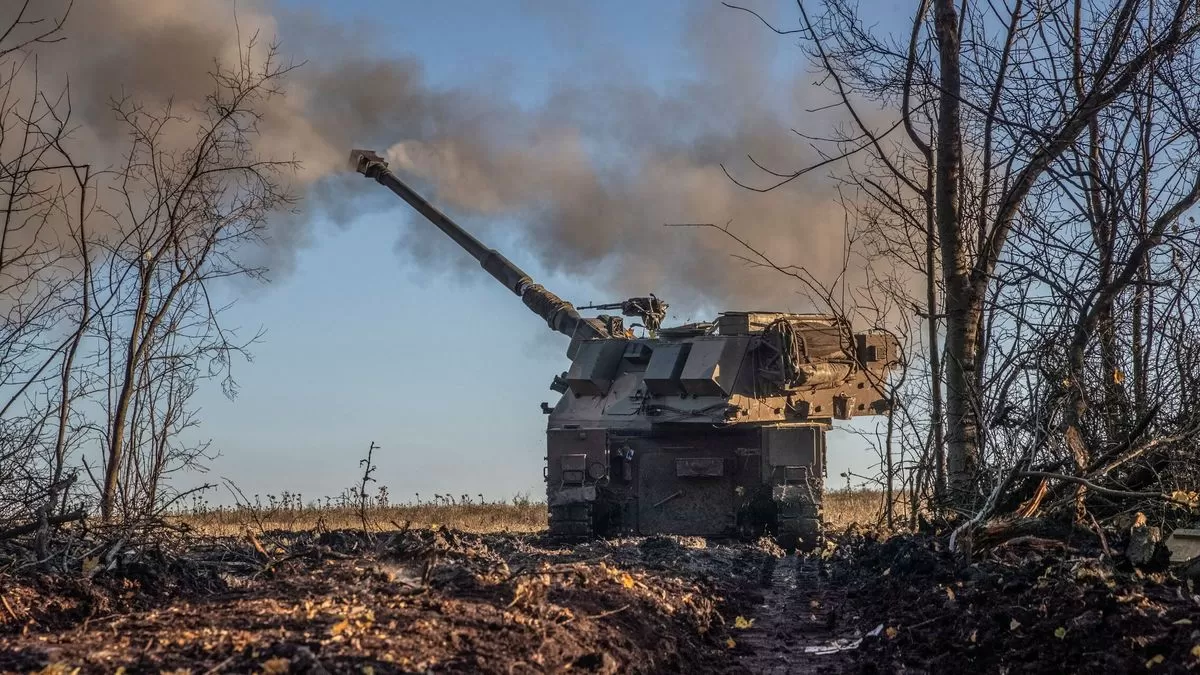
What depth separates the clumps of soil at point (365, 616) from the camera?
4.95 meters

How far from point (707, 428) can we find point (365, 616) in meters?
11.2

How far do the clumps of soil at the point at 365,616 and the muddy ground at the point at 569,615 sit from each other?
0.01 m

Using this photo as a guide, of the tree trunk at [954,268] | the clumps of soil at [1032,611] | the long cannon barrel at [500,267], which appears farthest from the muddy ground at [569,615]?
the long cannon barrel at [500,267]

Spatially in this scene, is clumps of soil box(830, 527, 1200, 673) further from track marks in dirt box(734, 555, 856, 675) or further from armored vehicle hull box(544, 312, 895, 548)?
armored vehicle hull box(544, 312, 895, 548)

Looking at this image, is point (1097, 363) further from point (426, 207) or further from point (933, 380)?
point (426, 207)

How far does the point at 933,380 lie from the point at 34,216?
815 centimetres

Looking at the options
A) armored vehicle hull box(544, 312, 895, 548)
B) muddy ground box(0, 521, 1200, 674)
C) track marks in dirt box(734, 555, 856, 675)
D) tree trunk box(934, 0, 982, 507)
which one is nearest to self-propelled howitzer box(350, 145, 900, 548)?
armored vehicle hull box(544, 312, 895, 548)

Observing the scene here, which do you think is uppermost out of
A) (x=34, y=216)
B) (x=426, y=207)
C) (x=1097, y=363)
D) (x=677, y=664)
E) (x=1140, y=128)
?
(x=426, y=207)

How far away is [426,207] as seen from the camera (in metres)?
20.7

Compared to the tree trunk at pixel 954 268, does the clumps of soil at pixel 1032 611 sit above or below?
below

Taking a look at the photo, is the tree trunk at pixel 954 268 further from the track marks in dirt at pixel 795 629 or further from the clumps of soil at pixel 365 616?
the clumps of soil at pixel 365 616

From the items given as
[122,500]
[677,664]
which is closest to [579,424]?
[122,500]

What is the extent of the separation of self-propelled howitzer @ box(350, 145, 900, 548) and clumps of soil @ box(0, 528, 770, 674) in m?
6.46

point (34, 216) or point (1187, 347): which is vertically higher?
point (34, 216)
